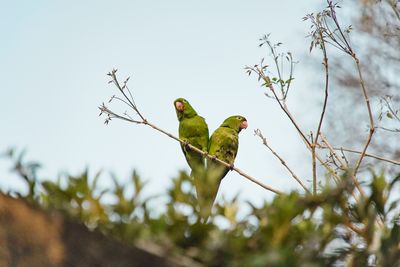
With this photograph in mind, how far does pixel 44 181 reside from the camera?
1.80 metres

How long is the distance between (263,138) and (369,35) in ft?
20.5

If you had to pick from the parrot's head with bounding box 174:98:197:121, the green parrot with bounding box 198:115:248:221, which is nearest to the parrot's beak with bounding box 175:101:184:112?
the parrot's head with bounding box 174:98:197:121

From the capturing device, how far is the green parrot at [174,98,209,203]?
5113mm

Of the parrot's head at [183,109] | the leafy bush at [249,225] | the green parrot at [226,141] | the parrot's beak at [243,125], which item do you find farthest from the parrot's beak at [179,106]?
the leafy bush at [249,225]

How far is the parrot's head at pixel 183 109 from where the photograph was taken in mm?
5359

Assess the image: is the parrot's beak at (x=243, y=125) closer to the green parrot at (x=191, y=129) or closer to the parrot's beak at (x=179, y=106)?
the green parrot at (x=191, y=129)

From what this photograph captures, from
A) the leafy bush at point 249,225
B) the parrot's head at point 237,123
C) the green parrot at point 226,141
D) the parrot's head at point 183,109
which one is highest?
the parrot's head at point 183,109

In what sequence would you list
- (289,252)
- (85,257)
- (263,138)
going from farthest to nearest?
(263,138) < (85,257) < (289,252)

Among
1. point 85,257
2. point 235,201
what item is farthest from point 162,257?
point 235,201

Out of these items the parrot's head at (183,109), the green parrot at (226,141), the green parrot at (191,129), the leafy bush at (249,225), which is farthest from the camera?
the parrot's head at (183,109)

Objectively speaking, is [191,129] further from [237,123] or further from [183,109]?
[237,123]

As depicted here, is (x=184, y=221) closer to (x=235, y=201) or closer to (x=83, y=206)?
(x=235, y=201)

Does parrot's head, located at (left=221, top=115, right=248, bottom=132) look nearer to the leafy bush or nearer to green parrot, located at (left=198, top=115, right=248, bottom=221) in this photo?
green parrot, located at (left=198, top=115, right=248, bottom=221)

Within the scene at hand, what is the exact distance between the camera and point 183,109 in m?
5.37
